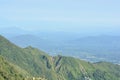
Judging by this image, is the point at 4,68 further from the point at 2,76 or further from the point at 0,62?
the point at 2,76

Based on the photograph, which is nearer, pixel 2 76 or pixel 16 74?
pixel 2 76

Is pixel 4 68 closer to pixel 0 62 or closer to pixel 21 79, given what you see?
pixel 0 62

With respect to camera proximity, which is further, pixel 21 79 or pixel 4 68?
A: pixel 4 68

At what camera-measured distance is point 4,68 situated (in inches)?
5950

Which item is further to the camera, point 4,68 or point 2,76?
point 4,68

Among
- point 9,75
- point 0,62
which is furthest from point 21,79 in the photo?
point 0,62

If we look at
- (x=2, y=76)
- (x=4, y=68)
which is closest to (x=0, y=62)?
(x=4, y=68)

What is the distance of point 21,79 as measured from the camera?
14138 centimetres

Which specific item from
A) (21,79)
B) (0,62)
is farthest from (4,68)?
(21,79)

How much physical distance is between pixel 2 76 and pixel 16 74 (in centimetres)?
1329

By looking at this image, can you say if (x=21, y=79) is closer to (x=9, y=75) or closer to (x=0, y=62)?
(x=9, y=75)

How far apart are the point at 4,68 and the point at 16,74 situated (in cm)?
568

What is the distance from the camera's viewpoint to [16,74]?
150 meters

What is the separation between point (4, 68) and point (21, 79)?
13099 millimetres
